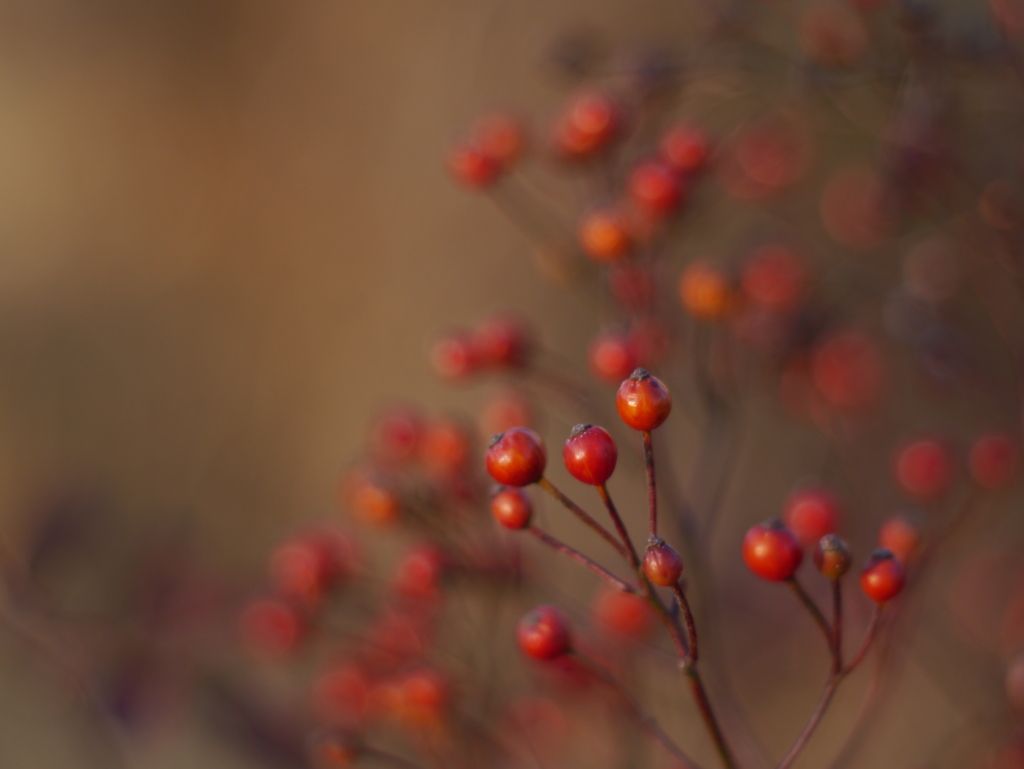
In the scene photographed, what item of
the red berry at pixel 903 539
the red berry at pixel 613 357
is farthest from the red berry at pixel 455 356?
the red berry at pixel 903 539

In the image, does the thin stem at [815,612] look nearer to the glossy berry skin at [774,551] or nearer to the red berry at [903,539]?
the glossy berry skin at [774,551]

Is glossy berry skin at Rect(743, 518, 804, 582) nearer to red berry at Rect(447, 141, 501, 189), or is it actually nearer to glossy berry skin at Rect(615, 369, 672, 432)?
glossy berry skin at Rect(615, 369, 672, 432)

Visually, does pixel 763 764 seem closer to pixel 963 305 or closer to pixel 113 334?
pixel 963 305

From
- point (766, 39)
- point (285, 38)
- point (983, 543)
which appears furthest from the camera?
point (285, 38)

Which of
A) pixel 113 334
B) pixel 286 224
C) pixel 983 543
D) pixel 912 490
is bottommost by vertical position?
pixel 113 334

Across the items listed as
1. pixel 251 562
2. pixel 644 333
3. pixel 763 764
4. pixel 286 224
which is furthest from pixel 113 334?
pixel 763 764

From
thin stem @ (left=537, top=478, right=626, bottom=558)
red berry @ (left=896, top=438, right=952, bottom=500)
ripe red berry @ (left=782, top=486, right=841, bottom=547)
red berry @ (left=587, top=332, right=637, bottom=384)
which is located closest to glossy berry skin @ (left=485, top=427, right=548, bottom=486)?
thin stem @ (left=537, top=478, right=626, bottom=558)
